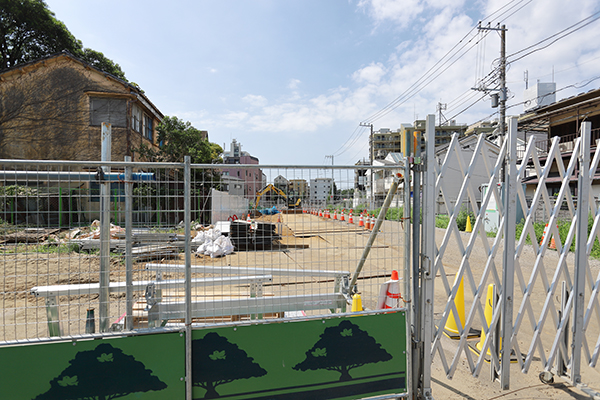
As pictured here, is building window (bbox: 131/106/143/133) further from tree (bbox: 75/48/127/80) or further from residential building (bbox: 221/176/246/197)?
residential building (bbox: 221/176/246/197)

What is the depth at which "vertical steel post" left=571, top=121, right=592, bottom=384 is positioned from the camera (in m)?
3.23

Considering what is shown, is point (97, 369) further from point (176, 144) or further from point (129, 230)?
point (176, 144)

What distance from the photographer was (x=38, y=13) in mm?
23297

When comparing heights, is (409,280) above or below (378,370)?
above

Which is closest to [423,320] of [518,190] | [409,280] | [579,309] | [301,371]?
[409,280]

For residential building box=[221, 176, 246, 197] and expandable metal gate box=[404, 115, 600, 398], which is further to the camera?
residential building box=[221, 176, 246, 197]

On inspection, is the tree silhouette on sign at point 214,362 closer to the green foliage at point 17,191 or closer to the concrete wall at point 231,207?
the concrete wall at point 231,207

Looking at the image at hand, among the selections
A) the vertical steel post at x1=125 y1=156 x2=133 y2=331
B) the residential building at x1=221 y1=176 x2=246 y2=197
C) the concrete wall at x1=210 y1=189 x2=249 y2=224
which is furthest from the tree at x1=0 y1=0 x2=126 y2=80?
the vertical steel post at x1=125 y1=156 x2=133 y2=331

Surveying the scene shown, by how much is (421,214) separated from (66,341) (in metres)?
3.10

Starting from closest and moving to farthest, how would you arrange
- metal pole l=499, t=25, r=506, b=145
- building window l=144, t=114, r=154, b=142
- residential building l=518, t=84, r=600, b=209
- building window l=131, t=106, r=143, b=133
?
metal pole l=499, t=25, r=506, b=145 < residential building l=518, t=84, r=600, b=209 < building window l=131, t=106, r=143, b=133 < building window l=144, t=114, r=154, b=142

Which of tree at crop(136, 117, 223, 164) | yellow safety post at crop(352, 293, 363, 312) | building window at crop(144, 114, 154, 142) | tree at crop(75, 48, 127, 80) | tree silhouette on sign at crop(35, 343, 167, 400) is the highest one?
tree at crop(75, 48, 127, 80)

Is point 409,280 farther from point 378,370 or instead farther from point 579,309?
point 579,309

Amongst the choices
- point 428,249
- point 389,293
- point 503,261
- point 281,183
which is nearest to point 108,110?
point 281,183

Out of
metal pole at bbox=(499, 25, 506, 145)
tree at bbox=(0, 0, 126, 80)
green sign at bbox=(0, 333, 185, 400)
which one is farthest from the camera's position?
tree at bbox=(0, 0, 126, 80)
